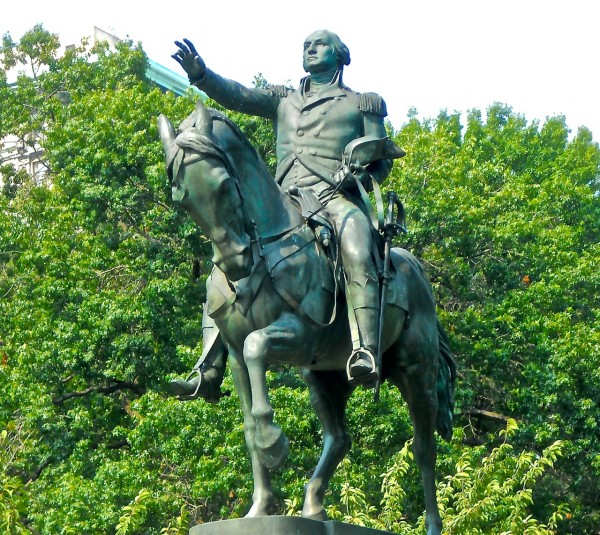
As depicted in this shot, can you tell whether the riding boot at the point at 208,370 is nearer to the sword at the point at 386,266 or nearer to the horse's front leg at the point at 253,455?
the horse's front leg at the point at 253,455

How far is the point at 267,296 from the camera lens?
1091 cm

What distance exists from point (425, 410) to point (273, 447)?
7.39ft

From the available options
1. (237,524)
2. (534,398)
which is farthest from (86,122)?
(237,524)

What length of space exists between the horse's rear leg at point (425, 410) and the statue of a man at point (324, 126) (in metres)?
1.04

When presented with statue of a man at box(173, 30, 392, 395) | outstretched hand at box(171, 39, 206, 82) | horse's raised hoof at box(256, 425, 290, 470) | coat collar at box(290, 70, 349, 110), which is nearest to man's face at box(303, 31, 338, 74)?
statue of a man at box(173, 30, 392, 395)

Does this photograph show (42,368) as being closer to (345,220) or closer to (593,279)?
(593,279)

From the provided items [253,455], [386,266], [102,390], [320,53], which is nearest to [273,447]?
[253,455]

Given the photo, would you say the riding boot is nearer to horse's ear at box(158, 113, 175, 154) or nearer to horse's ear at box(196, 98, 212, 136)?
horse's ear at box(158, 113, 175, 154)

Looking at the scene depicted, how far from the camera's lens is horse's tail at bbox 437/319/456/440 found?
12625mm

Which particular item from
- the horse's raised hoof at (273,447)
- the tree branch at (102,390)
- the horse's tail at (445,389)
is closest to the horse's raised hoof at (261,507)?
the horse's raised hoof at (273,447)

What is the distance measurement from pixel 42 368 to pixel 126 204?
3800mm

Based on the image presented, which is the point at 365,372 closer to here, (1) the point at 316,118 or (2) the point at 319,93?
(1) the point at 316,118

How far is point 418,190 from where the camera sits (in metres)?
29.2

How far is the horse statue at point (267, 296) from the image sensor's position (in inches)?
411
